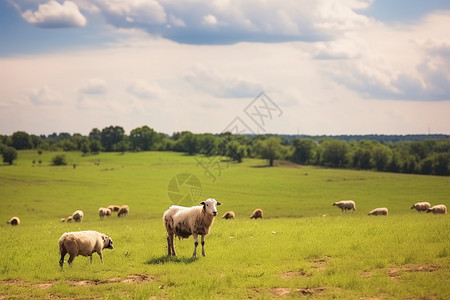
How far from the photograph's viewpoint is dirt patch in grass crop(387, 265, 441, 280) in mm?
13242

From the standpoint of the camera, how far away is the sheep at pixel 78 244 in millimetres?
16250

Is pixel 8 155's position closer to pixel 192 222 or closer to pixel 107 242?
pixel 107 242

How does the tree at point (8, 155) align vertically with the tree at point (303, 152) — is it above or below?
below

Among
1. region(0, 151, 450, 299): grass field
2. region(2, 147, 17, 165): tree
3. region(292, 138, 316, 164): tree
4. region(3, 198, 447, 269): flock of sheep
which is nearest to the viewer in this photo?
region(0, 151, 450, 299): grass field

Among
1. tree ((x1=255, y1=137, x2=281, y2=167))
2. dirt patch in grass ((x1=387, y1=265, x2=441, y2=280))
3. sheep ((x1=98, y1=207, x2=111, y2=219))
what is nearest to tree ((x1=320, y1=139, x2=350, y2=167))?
tree ((x1=255, y1=137, x2=281, y2=167))

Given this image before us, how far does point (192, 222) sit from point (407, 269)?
27.1ft

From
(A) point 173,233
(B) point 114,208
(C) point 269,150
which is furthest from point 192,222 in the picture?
(C) point 269,150

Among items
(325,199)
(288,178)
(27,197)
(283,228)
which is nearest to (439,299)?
(283,228)

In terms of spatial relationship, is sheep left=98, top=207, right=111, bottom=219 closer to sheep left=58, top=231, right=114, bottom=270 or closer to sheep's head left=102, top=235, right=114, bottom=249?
sheep's head left=102, top=235, right=114, bottom=249

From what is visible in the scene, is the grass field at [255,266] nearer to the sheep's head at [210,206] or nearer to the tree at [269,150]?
the sheep's head at [210,206]

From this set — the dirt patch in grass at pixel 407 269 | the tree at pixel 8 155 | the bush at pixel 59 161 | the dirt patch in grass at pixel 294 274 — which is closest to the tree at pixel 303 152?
the bush at pixel 59 161

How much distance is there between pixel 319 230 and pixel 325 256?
5.84 metres

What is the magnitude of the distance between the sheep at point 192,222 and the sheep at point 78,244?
286cm

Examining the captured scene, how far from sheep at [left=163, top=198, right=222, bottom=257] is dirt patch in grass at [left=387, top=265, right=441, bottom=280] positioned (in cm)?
687
